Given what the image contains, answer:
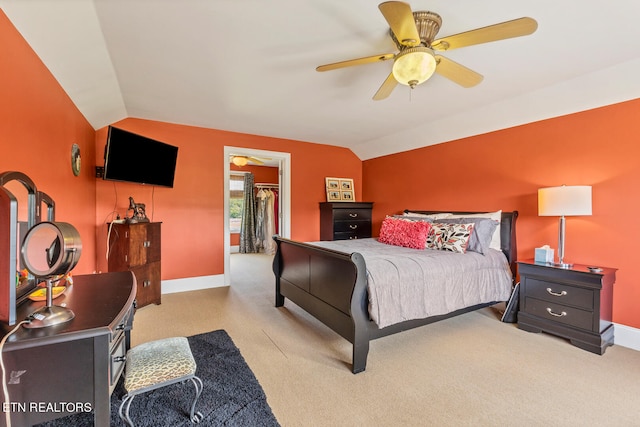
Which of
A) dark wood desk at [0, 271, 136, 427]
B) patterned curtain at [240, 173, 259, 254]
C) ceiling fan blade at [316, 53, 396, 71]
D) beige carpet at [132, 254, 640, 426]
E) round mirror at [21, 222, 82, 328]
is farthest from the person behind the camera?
patterned curtain at [240, 173, 259, 254]

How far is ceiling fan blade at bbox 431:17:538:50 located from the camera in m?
1.48

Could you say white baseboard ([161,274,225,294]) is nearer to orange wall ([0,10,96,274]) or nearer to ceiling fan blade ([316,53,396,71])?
orange wall ([0,10,96,274])

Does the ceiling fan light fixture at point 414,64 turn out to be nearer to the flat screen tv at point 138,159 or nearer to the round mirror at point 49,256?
the round mirror at point 49,256

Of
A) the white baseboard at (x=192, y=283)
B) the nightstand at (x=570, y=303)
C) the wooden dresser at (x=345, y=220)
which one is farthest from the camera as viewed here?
the wooden dresser at (x=345, y=220)

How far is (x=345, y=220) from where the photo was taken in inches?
202

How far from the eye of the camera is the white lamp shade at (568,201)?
2545 millimetres

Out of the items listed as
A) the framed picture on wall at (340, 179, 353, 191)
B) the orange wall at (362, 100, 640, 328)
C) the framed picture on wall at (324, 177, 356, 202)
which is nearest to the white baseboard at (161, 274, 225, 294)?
the framed picture on wall at (324, 177, 356, 202)

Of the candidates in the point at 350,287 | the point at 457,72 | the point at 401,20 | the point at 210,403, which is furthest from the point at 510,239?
the point at 210,403

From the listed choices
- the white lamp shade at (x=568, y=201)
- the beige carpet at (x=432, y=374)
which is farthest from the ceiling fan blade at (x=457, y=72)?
the beige carpet at (x=432, y=374)

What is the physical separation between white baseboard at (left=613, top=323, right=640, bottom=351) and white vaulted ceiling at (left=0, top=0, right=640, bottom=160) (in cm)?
205

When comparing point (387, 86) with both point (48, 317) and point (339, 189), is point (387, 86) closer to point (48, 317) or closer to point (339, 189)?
point (48, 317)

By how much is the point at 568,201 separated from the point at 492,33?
73.8 inches

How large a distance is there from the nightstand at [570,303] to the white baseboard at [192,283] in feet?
12.8

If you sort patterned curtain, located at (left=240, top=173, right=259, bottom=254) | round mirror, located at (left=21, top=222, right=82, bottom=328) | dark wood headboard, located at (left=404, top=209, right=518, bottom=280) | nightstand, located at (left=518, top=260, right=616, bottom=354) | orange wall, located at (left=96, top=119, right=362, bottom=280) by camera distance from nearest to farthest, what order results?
round mirror, located at (left=21, top=222, right=82, bottom=328) < nightstand, located at (left=518, top=260, right=616, bottom=354) < dark wood headboard, located at (left=404, top=209, right=518, bottom=280) < orange wall, located at (left=96, top=119, right=362, bottom=280) < patterned curtain, located at (left=240, top=173, right=259, bottom=254)
